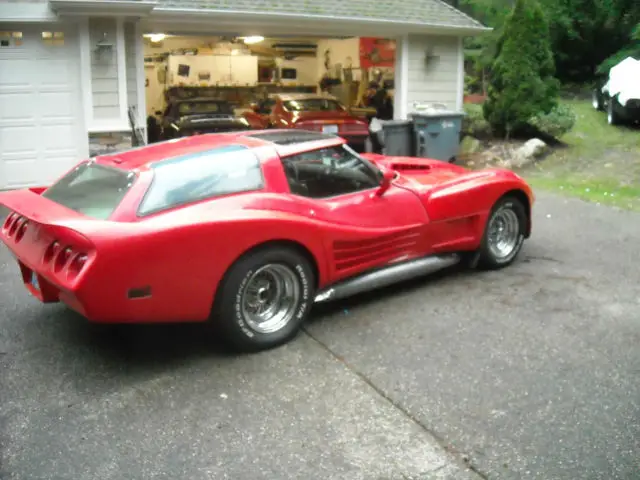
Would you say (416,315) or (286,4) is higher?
(286,4)

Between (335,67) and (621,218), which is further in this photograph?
(335,67)

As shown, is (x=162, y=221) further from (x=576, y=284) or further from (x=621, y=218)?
(x=621, y=218)

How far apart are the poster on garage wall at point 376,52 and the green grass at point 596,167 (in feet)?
16.0

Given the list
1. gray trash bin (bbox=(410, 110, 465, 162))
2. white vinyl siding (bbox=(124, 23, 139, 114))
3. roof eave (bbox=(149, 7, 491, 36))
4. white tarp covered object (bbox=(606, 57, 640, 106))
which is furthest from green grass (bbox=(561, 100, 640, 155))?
white vinyl siding (bbox=(124, 23, 139, 114))

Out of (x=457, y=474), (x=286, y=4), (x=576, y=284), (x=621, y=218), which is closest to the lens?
(x=457, y=474)

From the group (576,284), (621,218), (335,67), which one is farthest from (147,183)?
(335,67)

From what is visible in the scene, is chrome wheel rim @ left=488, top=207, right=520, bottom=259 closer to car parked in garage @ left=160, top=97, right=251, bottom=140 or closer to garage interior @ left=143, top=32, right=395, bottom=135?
car parked in garage @ left=160, top=97, right=251, bottom=140

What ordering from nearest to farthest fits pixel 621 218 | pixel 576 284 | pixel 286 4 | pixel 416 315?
Answer: pixel 416 315 < pixel 576 284 < pixel 621 218 < pixel 286 4

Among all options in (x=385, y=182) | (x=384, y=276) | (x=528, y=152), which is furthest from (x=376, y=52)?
(x=384, y=276)

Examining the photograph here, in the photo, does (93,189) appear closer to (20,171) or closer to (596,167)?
(20,171)

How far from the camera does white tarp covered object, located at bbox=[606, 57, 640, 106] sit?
14.8m

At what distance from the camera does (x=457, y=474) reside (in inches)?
126

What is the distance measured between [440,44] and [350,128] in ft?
10.0

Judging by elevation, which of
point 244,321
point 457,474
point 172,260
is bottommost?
point 457,474
